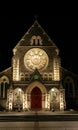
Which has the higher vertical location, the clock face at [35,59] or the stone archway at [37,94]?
the clock face at [35,59]

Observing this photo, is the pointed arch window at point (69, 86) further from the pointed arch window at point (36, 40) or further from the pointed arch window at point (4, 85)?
the pointed arch window at point (4, 85)

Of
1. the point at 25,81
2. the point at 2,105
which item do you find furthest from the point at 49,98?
the point at 2,105

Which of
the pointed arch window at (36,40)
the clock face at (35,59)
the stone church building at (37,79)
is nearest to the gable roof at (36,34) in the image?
the stone church building at (37,79)

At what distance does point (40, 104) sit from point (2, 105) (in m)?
6.66

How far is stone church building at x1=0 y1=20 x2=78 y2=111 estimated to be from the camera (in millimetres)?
44406

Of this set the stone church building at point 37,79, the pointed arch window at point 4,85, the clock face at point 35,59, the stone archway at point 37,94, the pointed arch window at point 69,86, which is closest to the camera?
the stone church building at point 37,79

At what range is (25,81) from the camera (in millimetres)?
44906

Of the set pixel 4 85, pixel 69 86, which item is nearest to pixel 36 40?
pixel 4 85

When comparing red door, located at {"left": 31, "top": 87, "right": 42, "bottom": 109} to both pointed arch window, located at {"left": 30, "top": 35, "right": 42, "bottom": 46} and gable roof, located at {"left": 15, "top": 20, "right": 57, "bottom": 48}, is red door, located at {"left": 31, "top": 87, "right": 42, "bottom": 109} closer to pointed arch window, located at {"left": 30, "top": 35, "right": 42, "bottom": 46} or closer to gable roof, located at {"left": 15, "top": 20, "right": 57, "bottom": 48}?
pointed arch window, located at {"left": 30, "top": 35, "right": 42, "bottom": 46}

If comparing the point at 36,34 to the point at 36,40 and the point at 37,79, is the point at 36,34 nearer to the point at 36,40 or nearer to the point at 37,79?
the point at 36,40

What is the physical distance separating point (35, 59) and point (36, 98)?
6.99 meters

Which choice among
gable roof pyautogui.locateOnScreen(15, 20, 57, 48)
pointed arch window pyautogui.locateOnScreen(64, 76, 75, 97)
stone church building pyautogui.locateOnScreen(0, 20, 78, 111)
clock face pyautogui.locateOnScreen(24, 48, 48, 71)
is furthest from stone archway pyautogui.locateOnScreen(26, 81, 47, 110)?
gable roof pyautogui.locateOnScreen(15, 20, 57, 48)

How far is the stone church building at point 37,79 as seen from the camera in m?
44.4

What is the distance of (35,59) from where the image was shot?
46844 mm
